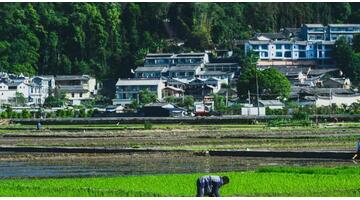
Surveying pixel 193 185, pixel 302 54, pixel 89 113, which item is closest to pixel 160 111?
pixel 89 113

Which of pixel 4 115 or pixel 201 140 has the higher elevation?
pixel 4 115

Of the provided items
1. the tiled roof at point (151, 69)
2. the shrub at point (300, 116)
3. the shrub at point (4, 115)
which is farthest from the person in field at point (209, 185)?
the tiled roof at point (151, 69)

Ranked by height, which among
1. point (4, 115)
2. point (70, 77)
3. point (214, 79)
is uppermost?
point (70, 77)

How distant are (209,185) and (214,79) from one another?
148 feet

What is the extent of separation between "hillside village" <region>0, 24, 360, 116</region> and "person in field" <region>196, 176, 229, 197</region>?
35.8 m

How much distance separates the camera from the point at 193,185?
13406mm

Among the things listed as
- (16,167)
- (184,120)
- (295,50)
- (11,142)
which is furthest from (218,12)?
(16,167)

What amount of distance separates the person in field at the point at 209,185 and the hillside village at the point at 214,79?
1410 inches

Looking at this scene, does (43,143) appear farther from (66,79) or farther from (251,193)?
(66,79)

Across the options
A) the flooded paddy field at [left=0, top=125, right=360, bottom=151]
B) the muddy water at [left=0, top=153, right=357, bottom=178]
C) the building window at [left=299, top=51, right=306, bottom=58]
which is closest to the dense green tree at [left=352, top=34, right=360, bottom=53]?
the building window at [left=299, top=51, right=306, bottom=58]

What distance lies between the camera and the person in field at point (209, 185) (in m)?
11.2

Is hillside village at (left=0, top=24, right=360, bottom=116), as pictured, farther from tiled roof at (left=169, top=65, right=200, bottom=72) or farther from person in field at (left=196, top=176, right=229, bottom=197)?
person in field at (left=196, top=176, right=229, bottom=197)

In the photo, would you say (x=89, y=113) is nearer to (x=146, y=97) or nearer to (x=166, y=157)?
(x=146, y=97)

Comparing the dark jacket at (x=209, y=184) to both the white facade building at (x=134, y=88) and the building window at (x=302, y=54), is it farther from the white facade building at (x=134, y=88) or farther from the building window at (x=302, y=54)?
the building window at (x=302, y=54)
